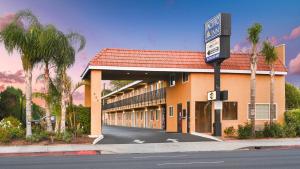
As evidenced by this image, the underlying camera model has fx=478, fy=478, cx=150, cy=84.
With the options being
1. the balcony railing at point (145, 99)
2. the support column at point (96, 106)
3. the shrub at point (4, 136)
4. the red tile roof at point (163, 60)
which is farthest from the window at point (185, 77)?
the shrub at point (4, 136)

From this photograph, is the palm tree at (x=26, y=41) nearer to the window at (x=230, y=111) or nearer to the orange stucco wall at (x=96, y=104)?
the orange stucco wall at (x=96, y=104)

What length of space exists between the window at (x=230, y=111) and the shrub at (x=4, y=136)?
15.7m

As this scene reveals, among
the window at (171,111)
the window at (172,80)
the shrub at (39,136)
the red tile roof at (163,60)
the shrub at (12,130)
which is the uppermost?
the red tile roof at (163,60)

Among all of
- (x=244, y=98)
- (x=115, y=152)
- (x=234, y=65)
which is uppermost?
(x=234, y=65)

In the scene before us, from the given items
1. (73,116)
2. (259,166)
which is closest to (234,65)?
(73,116)

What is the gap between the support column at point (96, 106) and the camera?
106 ft

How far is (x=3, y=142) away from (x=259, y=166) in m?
16.7

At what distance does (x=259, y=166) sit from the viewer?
15.2 m

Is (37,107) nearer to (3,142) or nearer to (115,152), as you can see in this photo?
(3,142)

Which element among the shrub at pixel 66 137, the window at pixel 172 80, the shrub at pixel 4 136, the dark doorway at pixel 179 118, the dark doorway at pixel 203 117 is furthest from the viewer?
the window at pixel 172 80

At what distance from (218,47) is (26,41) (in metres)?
12.1

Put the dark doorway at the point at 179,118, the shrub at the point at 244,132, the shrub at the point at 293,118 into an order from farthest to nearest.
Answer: the dark doorway at the point at 179,118 → the shrub at the point at 293,118 → the shrub at the point at 244,132

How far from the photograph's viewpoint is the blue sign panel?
30.9 m

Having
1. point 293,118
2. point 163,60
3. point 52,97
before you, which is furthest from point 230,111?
point 52,97
